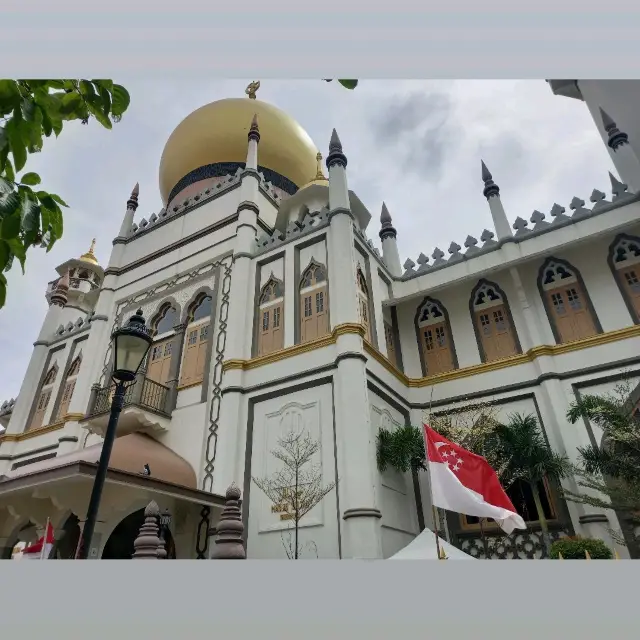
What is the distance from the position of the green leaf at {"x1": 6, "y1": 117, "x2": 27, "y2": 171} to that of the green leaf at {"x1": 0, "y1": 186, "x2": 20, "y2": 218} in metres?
0.12

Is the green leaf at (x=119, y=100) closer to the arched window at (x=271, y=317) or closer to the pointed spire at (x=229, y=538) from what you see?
the pointed spire at (x=229, y=538)

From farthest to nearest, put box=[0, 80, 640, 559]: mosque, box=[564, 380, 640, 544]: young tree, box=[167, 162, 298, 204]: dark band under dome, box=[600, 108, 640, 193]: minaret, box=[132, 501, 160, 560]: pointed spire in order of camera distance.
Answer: box=[167, 162, 298, 204]: dark band under dome → box=[600, 108, 640, 193]: minaret → box=[0, 80, 640, 559]: mosque → box=[564, 380, 640, 544]: young tree → box=[132, 501, 160, 560]: pointed spire

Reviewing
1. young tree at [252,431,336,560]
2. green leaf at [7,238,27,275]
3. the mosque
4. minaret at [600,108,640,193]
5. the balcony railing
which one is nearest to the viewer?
green leaf at [7,238,27,275]

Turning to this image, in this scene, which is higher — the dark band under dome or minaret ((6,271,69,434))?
the dark band under dome

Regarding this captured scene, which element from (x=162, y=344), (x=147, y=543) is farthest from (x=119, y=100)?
(x=162, y=344)

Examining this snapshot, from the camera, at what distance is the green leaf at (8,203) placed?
6.50ft

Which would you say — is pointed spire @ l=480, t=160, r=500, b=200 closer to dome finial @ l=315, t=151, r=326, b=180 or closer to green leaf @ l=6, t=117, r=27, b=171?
dome finial @ l=315, t=151, r=326, b=180

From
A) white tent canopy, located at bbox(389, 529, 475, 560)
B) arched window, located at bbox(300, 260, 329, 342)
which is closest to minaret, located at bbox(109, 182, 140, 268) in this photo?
arched window, located at bbox(300, 260, 329, 342)

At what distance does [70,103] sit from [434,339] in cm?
1186

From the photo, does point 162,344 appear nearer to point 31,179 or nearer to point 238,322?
point 238,322

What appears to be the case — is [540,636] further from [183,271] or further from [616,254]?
[183,271]

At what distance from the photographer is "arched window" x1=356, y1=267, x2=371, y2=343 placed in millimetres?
11902

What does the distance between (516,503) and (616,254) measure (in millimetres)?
6365

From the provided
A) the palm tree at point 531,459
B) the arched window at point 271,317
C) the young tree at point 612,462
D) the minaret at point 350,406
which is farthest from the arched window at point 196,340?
the young tree at point 612,462
